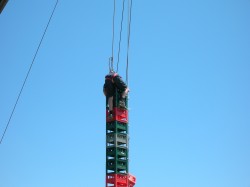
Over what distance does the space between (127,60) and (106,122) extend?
12541 millimetres

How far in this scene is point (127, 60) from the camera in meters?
72.4

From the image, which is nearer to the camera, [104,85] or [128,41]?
[128,41]

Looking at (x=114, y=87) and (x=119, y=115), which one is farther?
(x=114, y=87)

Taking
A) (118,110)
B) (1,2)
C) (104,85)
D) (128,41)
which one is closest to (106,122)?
(118,110)

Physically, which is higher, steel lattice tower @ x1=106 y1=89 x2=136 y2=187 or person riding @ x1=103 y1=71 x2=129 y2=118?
person riding @ x1=103 y1=71 x2=129 y2=118

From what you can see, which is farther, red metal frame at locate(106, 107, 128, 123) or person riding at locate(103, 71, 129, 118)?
person riding at locate(103, 71, 129, 118)

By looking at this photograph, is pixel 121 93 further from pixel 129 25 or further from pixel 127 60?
pixel 129 25

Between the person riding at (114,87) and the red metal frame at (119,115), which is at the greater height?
the person riding at (114,87)

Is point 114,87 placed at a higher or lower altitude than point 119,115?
higher

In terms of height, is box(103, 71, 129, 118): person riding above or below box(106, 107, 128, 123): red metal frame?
above

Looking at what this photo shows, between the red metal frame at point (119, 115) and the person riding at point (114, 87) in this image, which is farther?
the person riding at point (114, 87)

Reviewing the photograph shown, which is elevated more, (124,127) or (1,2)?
(124,127)

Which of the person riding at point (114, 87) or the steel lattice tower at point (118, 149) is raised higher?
the person riding at point (114, 87)

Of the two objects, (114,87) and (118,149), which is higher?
(114,87)
